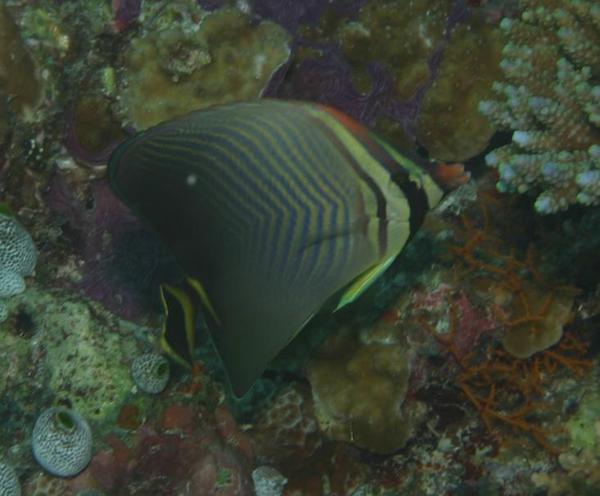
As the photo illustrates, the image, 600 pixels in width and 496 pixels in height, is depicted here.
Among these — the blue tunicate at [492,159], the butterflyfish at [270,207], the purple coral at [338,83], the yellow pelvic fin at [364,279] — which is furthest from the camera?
the purple coral at [338,83]

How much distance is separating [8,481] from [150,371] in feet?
2.83

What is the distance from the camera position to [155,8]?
3793 millimetres

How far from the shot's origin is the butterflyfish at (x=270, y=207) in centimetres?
207

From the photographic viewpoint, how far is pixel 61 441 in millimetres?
3287

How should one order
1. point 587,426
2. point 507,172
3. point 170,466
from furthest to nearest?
point 170,466, point 587,426, point 507,172

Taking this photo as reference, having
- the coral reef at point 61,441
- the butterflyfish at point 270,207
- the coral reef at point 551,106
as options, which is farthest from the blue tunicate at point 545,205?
the coral reef at point 61,441

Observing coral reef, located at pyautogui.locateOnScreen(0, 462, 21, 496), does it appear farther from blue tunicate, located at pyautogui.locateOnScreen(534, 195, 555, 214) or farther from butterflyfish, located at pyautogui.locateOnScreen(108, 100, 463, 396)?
blue tunicate, located at pyautogui.locateOnScreen(534, 195, 555, 214)

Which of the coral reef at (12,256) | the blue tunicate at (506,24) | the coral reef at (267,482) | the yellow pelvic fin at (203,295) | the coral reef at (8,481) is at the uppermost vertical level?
the blue tunicate at (506,24)

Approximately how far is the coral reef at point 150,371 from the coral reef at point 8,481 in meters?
0.74

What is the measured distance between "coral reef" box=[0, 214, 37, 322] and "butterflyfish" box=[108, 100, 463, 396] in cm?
165

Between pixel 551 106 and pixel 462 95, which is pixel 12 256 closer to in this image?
pixel 462 95

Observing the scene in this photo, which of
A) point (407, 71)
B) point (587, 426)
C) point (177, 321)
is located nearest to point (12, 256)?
point (177, 321)

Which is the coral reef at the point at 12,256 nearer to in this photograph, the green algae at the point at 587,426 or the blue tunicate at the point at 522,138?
the blue tunicate at the point at 522,138

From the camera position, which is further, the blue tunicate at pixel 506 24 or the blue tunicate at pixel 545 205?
the blue tunicate at pixel 506 24
